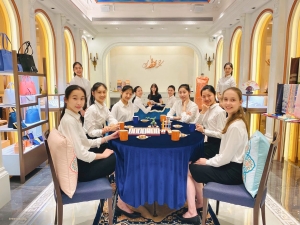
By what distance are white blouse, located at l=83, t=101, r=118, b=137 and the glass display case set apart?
9.68 feet

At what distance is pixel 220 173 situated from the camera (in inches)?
73.8

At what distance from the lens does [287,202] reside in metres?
2.54

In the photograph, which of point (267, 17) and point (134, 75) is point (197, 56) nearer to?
point (134, 75)

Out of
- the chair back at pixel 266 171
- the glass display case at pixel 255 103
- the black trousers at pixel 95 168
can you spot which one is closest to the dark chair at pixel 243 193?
the chair back at pixel 266 171

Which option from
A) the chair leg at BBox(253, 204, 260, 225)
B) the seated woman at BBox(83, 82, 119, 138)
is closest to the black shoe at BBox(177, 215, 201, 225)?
the chair leg at BBox(253, 204, 260, 225)

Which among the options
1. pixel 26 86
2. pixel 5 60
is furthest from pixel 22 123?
pixel 5 60

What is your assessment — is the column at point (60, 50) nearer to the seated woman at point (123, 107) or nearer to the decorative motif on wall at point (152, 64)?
the seated woman at point (123, 107)

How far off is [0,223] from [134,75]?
7899 millimetres

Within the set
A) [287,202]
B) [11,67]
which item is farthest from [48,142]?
[287,202]

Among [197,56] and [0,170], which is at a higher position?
[197,56]

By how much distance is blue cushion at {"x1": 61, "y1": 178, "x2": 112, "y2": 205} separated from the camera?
1.74m

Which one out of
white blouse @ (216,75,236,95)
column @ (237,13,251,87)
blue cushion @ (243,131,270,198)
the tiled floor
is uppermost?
column @ (237,13,251,87)

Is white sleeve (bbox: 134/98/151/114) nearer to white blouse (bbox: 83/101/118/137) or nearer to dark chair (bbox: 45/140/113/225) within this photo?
white blouse (bbox: 83/101/118/137)

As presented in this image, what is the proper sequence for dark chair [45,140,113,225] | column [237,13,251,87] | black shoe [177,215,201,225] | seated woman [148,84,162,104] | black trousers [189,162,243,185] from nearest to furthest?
1. dark chair [45,140,113,225]
2. black trousers [189,162,243,185]
3. black shoe [177,215,201,225]
4. column [237,13,251,87]
5. seated woman [148,84,162,104]
